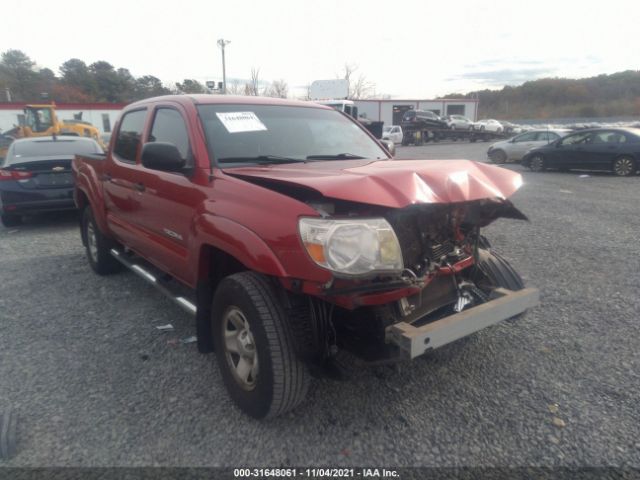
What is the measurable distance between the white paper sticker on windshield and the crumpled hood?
48 centimetres

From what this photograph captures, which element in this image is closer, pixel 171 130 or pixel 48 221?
pixel 171 130

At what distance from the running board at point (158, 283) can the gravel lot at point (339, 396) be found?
1.32ft

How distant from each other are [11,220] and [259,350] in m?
7.74

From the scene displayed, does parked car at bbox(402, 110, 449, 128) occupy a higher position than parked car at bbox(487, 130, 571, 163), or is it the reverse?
parked car at bbox(402, 110, 449, 128)

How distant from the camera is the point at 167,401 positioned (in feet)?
10.0

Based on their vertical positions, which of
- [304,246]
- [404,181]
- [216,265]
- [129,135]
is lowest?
[216,265]

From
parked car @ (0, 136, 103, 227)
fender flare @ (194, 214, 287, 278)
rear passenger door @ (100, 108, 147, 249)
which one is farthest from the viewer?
parked car @ (0, 136, 103, 227)

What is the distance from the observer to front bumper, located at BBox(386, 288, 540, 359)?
240 cm

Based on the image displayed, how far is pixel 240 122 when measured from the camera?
3.59 meters

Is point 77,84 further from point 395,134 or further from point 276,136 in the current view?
point 276,136

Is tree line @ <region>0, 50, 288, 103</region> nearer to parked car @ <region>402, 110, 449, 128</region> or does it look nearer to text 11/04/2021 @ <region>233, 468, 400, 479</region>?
parked car @ <region>402, 110, 449, 128</region>

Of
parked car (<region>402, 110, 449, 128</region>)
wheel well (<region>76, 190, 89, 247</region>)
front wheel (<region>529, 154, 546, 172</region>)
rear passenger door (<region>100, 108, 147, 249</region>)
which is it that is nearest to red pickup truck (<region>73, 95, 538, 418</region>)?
rear passenger door (<region>100, 108, 147, 249</region>)

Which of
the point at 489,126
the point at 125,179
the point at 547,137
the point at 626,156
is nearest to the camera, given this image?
the point at 125,179

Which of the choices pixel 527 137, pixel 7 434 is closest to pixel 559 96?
pixel 527 137
